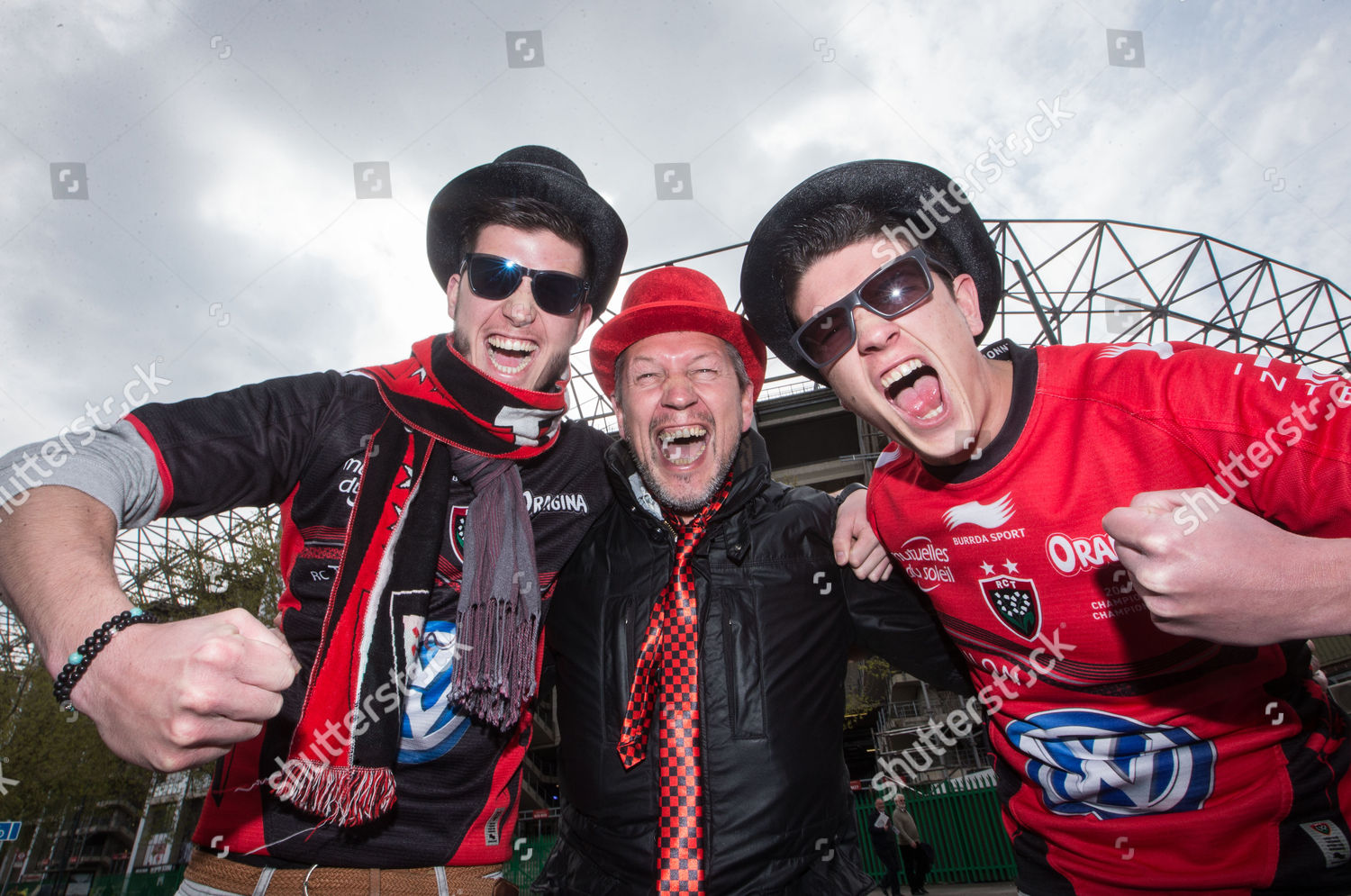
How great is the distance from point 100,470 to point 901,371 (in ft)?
8.15

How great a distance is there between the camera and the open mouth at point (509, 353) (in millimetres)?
2936

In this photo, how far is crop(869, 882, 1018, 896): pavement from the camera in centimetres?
1143

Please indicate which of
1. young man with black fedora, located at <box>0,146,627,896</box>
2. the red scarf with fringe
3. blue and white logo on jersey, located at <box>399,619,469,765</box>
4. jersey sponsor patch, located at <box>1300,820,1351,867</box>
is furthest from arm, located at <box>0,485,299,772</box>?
jersey sponsor patch, located at <box>1300,820,1351,867</box>

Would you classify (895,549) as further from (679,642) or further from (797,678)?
(679,642)

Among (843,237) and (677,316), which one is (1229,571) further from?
(677,316)

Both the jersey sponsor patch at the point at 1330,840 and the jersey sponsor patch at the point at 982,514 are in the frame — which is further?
the jersey sponsor patch at the point at 982,514

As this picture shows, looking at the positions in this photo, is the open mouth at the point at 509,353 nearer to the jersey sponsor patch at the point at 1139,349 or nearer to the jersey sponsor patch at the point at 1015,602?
the jersey sponsor patch at the point at 1015,602

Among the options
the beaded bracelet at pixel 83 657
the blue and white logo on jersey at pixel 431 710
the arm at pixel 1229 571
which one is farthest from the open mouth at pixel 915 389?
the beaded bracelet at pixel 83 657

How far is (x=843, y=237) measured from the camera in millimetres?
2729

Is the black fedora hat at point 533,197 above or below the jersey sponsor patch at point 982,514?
above

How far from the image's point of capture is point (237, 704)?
110cm

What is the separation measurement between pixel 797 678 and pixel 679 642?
49 centimetres

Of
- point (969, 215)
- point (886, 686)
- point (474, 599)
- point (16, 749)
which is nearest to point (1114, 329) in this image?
point (886, 686)

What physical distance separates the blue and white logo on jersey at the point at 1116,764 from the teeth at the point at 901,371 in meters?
1.28
